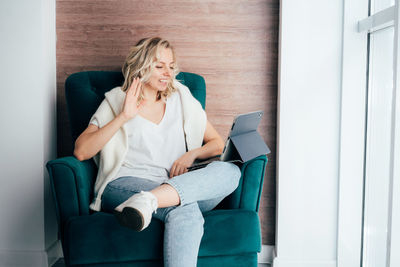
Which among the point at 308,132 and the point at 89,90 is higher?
the point at 89,90

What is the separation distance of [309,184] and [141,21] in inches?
55.1

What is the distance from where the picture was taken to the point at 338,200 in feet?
7.07

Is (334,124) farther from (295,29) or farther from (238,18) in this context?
(238,18)

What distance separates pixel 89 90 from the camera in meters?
2.12

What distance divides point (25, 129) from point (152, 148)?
2.62 ft

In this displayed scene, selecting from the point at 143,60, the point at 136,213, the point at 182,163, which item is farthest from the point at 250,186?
the point at 143,60

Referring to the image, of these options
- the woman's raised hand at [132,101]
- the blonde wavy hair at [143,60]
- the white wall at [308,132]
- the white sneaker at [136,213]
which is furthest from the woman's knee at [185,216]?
the white wall at [308,132]

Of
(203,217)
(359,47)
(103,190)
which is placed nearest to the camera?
(203,217)

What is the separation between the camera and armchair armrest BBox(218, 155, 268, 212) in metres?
1.75

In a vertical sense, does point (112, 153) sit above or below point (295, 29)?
below

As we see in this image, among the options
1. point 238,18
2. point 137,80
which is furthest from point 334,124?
point 137,80

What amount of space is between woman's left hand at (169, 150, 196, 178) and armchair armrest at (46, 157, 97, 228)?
0.42 m

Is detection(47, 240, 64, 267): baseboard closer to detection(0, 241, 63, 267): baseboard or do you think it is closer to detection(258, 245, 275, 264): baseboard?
detection(0, 241, 63, 267): baseboard

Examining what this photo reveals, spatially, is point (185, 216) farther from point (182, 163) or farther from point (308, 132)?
point (308, 132)
